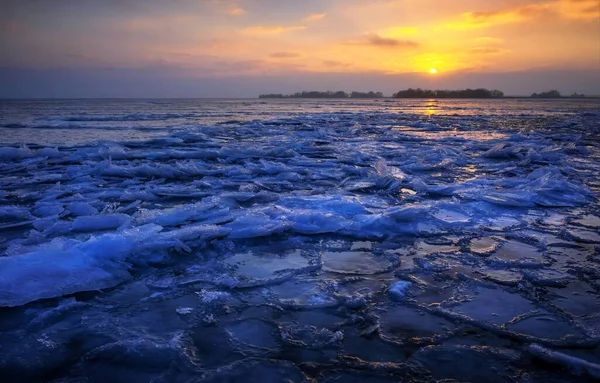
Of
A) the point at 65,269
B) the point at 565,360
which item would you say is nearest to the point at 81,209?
the point at 65,269

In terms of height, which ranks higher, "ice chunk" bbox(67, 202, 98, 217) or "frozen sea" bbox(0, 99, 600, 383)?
"ice chunk" bbox(67, 202, 98, 217)

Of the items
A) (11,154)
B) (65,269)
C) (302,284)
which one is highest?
Result: (11,154)

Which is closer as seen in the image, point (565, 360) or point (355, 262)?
point (565, 360)

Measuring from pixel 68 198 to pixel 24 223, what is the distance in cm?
97

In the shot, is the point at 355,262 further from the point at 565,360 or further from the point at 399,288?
the point at 565,360

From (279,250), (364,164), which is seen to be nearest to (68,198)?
(279,250)

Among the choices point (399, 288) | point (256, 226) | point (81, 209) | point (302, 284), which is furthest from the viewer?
point (81, 209)

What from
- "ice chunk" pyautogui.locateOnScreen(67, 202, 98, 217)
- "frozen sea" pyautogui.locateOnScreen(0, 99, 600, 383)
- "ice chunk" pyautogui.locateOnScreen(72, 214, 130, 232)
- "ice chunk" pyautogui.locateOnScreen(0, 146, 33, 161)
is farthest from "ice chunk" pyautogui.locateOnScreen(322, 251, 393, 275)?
"ice chunk" pyautogui.locateOnScreen(0, 146, 33, 161)

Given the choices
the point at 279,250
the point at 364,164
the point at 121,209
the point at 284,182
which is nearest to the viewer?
the point at 279,250

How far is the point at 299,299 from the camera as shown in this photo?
94.0 inches

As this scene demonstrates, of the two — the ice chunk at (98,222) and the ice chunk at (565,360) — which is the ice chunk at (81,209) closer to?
the ice chunk at (98,222)

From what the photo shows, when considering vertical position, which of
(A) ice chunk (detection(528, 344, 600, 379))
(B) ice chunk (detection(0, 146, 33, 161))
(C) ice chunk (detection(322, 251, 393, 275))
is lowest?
(A) ice chunk (detection(528, 344, 600, 379))

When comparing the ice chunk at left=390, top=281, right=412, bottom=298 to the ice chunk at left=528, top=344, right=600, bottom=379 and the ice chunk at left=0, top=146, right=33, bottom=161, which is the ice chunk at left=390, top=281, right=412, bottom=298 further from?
the ice chunk at left=0, top=146, right=33, bottom=161

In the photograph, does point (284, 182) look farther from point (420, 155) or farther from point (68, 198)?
point (420, 155)
